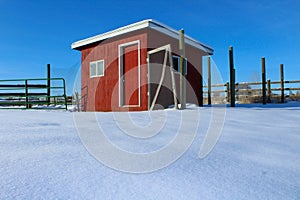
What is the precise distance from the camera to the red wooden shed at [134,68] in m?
6.47

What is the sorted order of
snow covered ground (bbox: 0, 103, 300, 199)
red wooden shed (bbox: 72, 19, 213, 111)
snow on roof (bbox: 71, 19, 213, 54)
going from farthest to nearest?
1. red wooden shed (bbox: 72, 19, 213, 111)
2. snow on roof (bbox: 71, 19, 213, 54)
3. snow covered ground (bbox: 0, 103, 300, 199)

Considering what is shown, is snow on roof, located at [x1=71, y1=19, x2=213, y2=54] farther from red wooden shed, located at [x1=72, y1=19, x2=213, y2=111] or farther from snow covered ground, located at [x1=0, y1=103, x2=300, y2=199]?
snow covered ground, located at [x1=0, y1=103, x2=300, y2=199]

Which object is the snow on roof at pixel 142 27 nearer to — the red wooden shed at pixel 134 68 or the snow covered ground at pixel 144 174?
the red wooden shed at pixel 134 68

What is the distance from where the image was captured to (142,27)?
620cm

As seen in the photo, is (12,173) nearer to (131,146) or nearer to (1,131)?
(131,146)

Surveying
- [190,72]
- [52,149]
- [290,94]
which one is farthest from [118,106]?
[290,94]

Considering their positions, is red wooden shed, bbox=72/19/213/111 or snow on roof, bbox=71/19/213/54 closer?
snow on roof, bbox=71/19/213/54

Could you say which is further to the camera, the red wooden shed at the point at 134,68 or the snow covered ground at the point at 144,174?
the red wooden shed at the point at 134,68

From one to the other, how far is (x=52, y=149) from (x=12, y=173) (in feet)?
1.21

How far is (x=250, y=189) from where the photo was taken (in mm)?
971

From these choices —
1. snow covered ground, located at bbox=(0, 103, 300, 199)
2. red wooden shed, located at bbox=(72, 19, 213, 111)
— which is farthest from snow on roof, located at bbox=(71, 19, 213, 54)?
snow covered ground, located at bbox=(0, 103, 300, 199)

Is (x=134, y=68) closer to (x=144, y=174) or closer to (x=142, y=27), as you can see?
(x=142, y=27)

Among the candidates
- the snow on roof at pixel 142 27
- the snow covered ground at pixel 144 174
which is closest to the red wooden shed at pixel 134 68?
the snow on roof at pixel 142 27

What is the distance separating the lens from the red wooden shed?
6.47 m
